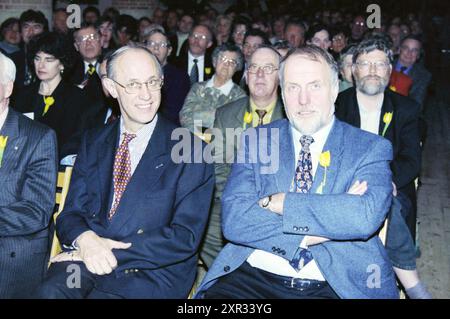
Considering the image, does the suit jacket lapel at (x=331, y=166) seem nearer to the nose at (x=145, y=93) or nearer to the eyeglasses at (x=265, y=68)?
the nose at (x=145, y=93)

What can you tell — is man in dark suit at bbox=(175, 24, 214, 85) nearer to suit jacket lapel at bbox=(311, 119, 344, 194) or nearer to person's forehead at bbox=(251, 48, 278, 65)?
person's forehead at bbox=(251, 48, 278, 65)

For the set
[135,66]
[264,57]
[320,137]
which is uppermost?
[264,57]

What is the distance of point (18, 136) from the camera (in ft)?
8.97

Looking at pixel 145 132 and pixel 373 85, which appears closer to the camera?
pixel 145 132

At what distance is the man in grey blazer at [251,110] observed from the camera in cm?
375

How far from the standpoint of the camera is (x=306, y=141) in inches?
100

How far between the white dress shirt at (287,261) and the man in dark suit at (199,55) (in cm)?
411

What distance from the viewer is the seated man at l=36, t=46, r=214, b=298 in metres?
2.39

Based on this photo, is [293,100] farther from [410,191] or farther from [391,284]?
[410,191]

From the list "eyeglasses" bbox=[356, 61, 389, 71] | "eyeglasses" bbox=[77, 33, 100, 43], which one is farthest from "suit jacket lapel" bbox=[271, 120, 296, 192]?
"eyeglasses" bbox=[77, 33, 100, 43]

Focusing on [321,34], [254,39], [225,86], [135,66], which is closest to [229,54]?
[225,86]

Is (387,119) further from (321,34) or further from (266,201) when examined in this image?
(321,34)

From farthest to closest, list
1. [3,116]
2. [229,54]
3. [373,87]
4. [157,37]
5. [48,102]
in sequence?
[157,37], [229,54], [48,102], [373,87], [3,116]

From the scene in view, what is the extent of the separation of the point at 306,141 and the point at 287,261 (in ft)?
1.91
